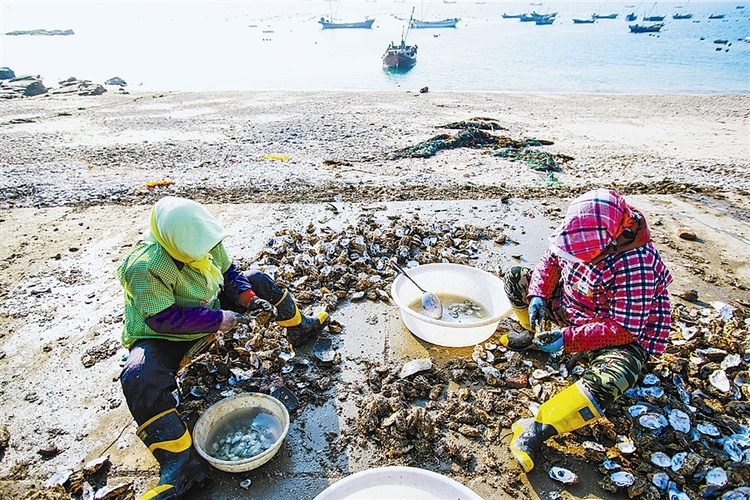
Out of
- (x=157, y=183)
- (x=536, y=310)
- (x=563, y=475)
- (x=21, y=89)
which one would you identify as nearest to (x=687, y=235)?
(x=536, y=310)

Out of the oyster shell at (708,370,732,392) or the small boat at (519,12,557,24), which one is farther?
the small boat at (519,12,557,24)

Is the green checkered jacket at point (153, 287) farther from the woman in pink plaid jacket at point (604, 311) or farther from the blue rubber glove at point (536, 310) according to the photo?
the blue rubber glove at point (536, 310)

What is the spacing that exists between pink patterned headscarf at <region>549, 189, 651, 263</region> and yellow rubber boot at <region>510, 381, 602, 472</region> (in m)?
0.70

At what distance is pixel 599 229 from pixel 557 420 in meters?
1.00

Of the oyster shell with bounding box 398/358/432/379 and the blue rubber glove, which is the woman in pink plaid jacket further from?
the oyster shell with bounding box 398/358/432/379

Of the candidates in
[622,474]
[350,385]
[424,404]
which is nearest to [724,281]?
[622,474]

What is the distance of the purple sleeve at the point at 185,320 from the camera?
205 cm

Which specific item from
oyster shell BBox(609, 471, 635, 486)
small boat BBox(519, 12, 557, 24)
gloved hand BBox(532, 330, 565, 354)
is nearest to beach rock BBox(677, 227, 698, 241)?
gloved hand BBox(532, 330, 565, 354)

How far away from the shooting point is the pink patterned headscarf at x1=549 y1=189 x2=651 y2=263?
77.9 inches

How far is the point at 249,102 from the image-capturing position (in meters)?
14.3

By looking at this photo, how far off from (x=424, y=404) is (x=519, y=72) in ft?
94.1

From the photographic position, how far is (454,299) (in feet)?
10.9

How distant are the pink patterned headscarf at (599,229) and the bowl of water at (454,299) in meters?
0.76

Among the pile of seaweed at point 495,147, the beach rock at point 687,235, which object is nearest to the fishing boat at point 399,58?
the pile of seaweed at point 495,147
